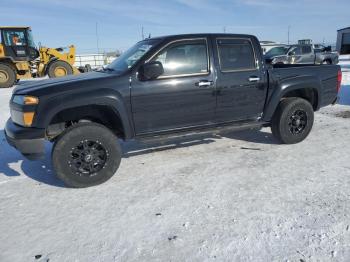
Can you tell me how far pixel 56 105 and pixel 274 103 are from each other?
3258mm

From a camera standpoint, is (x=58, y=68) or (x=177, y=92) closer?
(x=177, y=92)

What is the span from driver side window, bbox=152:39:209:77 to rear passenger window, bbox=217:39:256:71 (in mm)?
283

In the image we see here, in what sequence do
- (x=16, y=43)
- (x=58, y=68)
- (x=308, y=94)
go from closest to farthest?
(x=308, y=94)
(x=16, y=43)
(x=58, y=68)

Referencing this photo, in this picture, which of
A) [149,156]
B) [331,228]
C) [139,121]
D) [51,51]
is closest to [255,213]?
[331,228]

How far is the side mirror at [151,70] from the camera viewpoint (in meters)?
4.14

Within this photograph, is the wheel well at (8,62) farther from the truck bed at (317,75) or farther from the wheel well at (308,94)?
the wheel well at (308,94)

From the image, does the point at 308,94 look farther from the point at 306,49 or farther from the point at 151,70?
the point at 306,49

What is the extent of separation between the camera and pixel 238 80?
4.86 metres

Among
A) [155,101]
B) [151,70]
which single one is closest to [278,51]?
[155,101]

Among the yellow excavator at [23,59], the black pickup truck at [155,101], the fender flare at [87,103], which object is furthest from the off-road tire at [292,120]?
the yellow excavator at [23,59]

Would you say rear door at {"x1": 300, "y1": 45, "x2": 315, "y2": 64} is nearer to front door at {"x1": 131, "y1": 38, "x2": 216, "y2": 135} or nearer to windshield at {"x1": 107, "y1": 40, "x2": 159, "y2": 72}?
front door at {"x1": 131, "y1": 38, "x2": 216, "y2": 135}

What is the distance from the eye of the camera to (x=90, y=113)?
4203 mm

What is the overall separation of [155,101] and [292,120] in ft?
8.13

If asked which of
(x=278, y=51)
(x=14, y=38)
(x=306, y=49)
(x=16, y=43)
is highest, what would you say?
(x=14, y=38)
